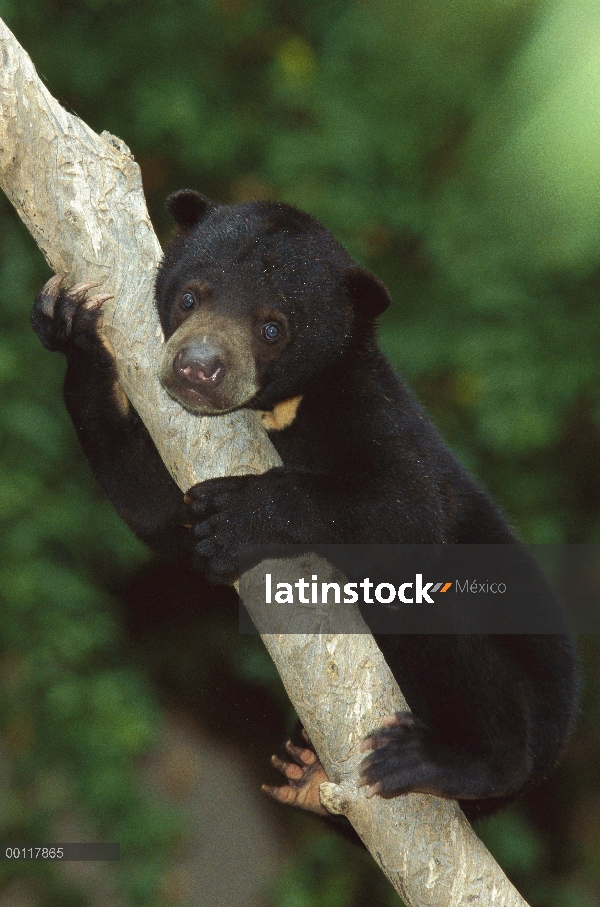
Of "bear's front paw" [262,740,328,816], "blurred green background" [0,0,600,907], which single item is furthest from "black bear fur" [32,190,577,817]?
"blurred green background" [0,0,600,907]

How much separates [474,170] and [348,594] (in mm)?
2968

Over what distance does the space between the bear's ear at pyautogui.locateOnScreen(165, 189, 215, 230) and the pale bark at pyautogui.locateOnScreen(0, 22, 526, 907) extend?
25 centimetres

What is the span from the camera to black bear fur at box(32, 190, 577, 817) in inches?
109

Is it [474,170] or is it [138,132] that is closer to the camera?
[474,170]

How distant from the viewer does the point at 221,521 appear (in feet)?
8.95

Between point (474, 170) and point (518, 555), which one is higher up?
point (474, 170)

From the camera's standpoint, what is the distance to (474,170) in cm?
498

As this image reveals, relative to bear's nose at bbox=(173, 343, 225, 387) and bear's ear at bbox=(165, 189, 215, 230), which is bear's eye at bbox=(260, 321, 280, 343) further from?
bear's ear at bbox=(165, 189, 215, 230)

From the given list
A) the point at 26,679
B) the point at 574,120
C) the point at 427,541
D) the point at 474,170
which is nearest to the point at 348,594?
the point at 427,541

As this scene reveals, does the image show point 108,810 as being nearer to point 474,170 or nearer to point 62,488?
point 62,488

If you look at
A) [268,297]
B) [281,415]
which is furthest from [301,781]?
[268,297]

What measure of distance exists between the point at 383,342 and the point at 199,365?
9.03ft

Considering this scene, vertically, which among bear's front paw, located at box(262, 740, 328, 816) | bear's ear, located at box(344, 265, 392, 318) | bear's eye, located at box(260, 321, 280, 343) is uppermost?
bear's ear, located at box(344, 265, 392, 318)

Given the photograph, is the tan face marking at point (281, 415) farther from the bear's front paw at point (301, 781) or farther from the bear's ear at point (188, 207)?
the bear's front paw at point (301, 781)
